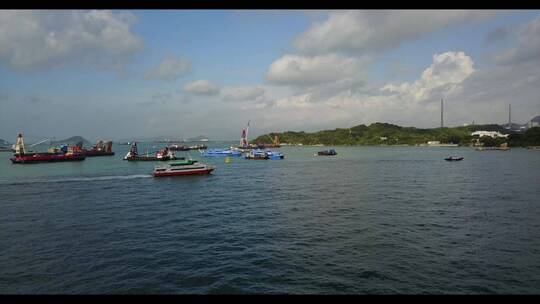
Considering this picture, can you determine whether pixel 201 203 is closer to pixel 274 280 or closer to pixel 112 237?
pixel 112 237

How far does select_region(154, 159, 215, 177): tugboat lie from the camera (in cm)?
5647

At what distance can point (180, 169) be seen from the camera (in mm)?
58219

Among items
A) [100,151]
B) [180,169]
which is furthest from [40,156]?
[180,169]

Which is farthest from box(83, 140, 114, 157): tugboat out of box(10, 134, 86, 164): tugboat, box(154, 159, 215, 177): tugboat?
box(154, 159, 215, 177): tugboat

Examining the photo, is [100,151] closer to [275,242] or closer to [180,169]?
[180,169]

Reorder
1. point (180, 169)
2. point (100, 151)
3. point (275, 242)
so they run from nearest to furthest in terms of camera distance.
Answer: point (275, 242) → point (180, 169) → point (100, 151)

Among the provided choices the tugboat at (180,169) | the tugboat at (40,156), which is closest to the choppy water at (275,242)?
the tugboat at (180,169)

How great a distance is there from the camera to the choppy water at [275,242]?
15102 millimetres

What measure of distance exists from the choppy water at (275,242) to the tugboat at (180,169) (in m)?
16.2

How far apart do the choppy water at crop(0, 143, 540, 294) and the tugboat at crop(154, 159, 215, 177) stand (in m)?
16.2

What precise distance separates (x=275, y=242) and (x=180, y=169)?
40.5 m

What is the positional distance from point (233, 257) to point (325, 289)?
19.1 ft
